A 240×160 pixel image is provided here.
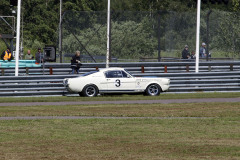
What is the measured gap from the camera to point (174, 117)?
1691cm

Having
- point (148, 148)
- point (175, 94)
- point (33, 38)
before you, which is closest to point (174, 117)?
point (148, 148)

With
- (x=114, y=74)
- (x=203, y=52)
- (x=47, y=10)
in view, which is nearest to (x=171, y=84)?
(x=114, y=74)

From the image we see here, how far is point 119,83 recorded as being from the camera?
25328 mm

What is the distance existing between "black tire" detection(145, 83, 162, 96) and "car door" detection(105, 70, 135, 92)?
0.58m

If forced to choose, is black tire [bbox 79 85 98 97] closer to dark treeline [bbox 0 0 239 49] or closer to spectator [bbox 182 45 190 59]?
spectator [bbox 182 45 190 59]

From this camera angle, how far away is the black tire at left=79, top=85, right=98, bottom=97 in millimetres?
24875

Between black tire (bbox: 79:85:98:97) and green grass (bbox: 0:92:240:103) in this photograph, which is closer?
green grass (bbox: 0:92:240:103)

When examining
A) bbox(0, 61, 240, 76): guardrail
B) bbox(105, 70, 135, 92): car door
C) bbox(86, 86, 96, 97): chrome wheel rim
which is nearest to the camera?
bbox(86, 86, 96, 97): chrome wheel rim

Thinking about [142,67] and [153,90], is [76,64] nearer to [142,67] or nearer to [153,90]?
[142,67]

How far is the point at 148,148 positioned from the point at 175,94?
15.1 m

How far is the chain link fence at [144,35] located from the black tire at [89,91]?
22.2ft

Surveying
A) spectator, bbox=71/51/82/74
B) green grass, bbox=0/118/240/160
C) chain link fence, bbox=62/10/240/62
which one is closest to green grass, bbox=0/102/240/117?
green grass, bbox=0/118/240/160

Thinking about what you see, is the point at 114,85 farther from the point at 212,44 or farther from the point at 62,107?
the point at 212,44

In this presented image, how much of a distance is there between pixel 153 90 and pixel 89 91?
2465 mm
